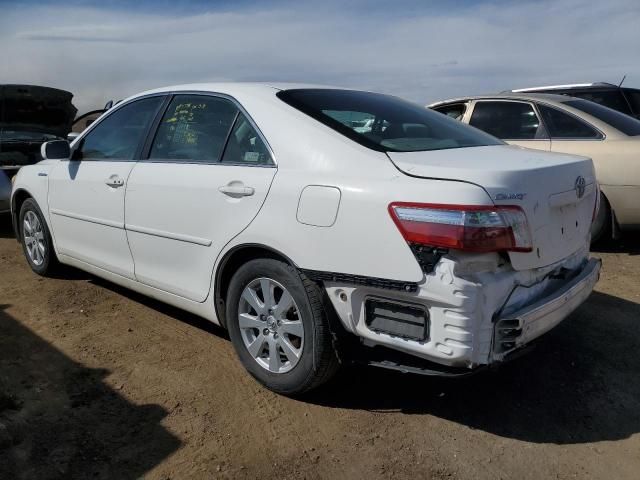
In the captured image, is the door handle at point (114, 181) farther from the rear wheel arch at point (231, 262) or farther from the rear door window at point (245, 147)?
the rear wheel arch at point (231, 262)

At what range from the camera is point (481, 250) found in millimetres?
2398

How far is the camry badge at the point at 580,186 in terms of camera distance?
115 inches

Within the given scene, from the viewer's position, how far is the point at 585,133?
600cm

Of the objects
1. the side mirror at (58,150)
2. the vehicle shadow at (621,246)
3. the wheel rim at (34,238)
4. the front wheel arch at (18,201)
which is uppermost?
the side mirror at (58,150)

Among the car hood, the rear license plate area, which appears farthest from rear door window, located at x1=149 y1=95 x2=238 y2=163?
the car hood

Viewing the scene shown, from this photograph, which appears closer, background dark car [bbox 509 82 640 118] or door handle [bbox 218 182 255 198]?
door handle [bbox 218 182 255 198]

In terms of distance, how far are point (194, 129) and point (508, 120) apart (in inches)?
168

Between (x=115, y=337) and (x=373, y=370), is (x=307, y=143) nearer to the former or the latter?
(x=373, y=370)

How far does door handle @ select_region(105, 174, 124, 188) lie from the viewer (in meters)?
3.86

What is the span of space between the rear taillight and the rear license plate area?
0.30 m

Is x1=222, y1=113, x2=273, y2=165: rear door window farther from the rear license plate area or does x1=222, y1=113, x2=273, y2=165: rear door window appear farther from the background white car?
the background white car

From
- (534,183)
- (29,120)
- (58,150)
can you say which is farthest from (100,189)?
(29,120)

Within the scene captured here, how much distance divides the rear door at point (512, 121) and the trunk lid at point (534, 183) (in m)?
3.41

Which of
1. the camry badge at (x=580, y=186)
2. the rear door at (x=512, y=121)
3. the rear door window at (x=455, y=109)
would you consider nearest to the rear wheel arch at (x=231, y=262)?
the camry badge at (x=580, y=186)
